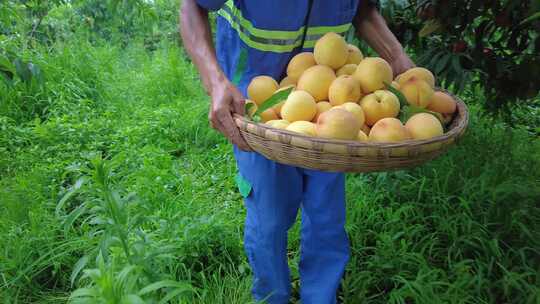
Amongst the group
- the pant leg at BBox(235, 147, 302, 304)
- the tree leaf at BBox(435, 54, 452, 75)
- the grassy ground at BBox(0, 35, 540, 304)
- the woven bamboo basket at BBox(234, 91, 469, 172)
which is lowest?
the grassy ground at BBox(0, 35, 540, 304)

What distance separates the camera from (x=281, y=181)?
5.41ft

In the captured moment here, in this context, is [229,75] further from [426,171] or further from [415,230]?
[426,171]

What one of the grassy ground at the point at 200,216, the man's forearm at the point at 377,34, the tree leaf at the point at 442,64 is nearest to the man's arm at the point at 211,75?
the grassy ground at the point at 200,216

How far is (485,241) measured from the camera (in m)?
2.24

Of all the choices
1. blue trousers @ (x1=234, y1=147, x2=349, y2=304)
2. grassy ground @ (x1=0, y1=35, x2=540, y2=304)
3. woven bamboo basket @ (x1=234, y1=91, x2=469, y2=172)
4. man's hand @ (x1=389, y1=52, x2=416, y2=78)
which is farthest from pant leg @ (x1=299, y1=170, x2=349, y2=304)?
woven bamboo basket @ (x1=234, y1=91, x2=469, y2=172)

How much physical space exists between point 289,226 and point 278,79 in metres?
0.53

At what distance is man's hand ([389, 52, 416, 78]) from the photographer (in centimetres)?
167

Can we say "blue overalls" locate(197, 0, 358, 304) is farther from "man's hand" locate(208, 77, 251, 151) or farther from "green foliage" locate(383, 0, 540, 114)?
"green foliage" locate(383, 0, 540, 114)

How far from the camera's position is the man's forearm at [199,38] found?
4.61 ft

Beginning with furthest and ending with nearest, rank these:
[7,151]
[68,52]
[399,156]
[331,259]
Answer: [68,52] → [7,151] → [331,259] → [399,156]

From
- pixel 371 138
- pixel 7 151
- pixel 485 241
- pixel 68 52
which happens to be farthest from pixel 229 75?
pixel 68 52

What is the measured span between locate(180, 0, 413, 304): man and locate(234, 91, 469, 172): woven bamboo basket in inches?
5.2

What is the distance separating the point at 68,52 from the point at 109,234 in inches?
125

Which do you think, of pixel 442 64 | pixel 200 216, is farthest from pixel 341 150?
pixel 200 216
